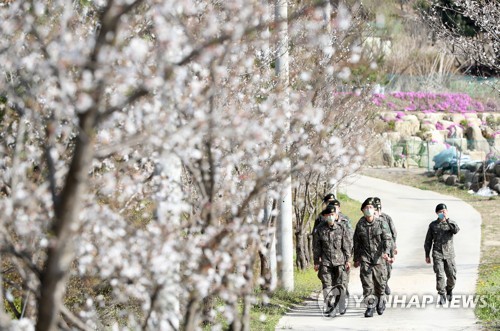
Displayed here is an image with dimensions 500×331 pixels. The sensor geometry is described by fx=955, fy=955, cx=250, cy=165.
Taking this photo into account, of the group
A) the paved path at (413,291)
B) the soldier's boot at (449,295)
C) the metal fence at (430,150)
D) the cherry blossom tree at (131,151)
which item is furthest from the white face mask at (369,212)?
the metal fence at (430,150)

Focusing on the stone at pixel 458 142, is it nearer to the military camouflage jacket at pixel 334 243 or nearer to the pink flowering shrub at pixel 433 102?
the pink flowering shrub at pixel 433 102

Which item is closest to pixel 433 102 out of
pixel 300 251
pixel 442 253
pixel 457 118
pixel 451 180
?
pixel 457 118

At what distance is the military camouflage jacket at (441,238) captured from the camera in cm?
1308

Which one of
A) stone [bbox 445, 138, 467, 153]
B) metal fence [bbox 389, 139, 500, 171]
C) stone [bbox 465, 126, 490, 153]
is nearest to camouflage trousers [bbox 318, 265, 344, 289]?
metal fence [bbox 389, 139, 500, 171]

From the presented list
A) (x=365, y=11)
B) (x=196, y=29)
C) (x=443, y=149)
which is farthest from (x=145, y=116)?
(x=443, y=149)

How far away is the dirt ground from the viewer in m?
19.0

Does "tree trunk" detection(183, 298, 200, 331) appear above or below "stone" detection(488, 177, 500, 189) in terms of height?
below

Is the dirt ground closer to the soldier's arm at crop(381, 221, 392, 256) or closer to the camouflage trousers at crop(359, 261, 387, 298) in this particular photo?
the camouflage trousers at crop(359, 261, 387, 298)

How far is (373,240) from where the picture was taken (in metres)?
12.5

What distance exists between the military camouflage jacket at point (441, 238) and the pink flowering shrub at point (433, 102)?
33134 mm

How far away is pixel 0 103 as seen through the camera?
971 centimetres

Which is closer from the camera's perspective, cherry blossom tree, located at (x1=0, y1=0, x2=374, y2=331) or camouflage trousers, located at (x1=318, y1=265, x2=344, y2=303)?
cherry blossom tree, located at (x1=0, y1=0, x2=374, y2=331)

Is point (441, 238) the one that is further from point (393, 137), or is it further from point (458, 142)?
point (393, 137)

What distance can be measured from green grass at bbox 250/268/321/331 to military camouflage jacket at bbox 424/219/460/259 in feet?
6.80
